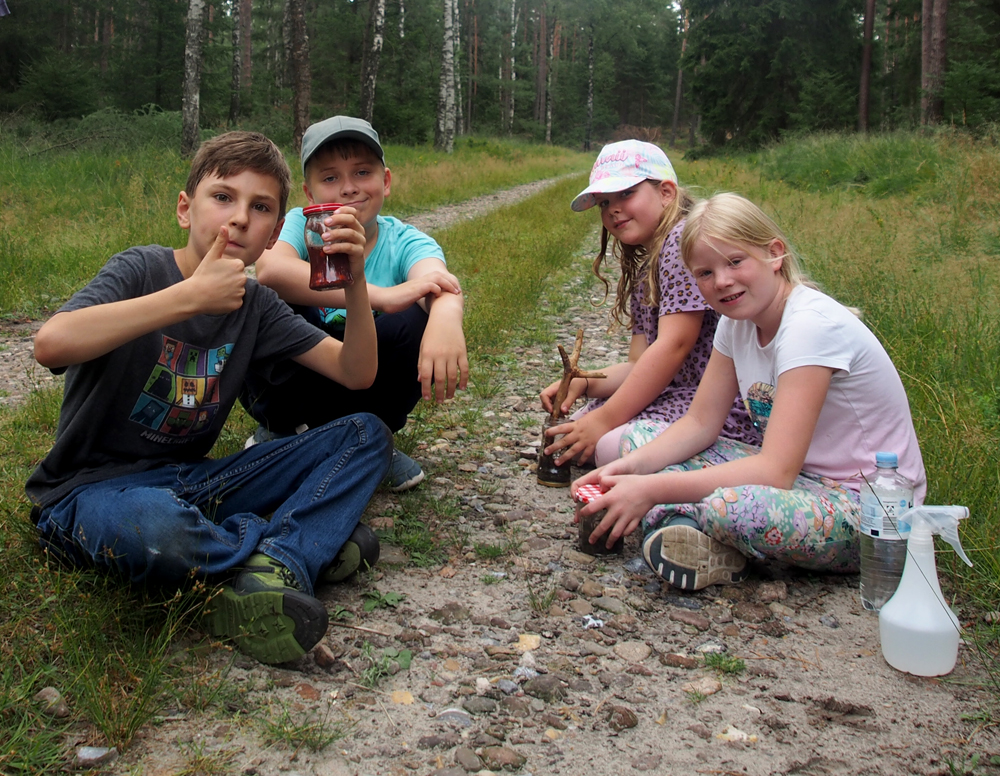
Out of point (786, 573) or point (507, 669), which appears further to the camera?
point (786, 573)

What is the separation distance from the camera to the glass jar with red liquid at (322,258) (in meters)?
2.22

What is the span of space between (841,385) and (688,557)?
2.39 ft

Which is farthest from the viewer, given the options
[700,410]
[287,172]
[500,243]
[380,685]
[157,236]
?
[500,243]

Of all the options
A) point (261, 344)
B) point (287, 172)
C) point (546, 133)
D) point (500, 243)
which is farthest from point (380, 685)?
point (546, 133)

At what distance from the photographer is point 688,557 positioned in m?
2.51

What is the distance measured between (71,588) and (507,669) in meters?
1.17

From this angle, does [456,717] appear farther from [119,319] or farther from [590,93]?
[590,93]

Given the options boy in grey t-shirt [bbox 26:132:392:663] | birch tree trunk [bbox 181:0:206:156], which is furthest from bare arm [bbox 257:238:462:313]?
birch tree trunk [bbox 181:0:206:156]

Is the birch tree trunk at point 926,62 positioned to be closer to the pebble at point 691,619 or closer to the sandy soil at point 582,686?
the sandy soil at point 582,686

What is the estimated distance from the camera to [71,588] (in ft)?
6.72

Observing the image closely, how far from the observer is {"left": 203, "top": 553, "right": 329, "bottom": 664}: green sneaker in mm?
1992

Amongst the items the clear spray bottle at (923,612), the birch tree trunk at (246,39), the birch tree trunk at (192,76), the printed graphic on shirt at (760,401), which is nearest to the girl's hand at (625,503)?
the printed graphic on shirt at (760,401)

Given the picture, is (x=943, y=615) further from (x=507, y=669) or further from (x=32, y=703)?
(x=32, y=703)

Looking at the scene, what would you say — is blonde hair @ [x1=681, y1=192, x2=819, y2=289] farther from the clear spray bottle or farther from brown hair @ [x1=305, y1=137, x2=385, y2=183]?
brown hair @ [x1=305, y1=137, x2=385, y2=183]
